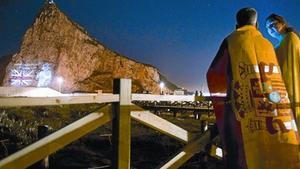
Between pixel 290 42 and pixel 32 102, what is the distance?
9.30 feet

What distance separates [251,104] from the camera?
3490mm

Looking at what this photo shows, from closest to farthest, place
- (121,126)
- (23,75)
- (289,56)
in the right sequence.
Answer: (121,126) → (289,56) → (23,75)

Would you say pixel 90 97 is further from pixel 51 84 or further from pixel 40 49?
pixel 40 49

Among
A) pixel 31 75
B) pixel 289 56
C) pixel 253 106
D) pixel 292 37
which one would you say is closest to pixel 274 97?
pixel 253 106

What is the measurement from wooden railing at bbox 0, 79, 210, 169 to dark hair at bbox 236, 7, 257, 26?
132 cm

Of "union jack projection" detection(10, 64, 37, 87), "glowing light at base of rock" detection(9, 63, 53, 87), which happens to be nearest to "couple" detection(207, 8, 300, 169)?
"union jack projection" detection(10, 64, 37, 87)

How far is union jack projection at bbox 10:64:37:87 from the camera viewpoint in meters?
103

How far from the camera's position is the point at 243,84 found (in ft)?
11.5

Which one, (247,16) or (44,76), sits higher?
(44,76)

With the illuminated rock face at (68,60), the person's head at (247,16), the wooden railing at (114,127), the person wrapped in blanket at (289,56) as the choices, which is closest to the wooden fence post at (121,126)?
the wooden railing at (114,127)

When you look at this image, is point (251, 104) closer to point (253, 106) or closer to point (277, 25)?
point (253, 106)

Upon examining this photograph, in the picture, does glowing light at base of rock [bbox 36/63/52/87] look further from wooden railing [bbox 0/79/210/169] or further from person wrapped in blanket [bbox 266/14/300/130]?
person wrapped in blanket [bbox 266/14/300/130]

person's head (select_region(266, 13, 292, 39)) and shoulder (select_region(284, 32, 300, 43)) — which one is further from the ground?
person's head (select_region(266, 13, 292, 39))

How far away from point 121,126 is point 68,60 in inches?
5170
